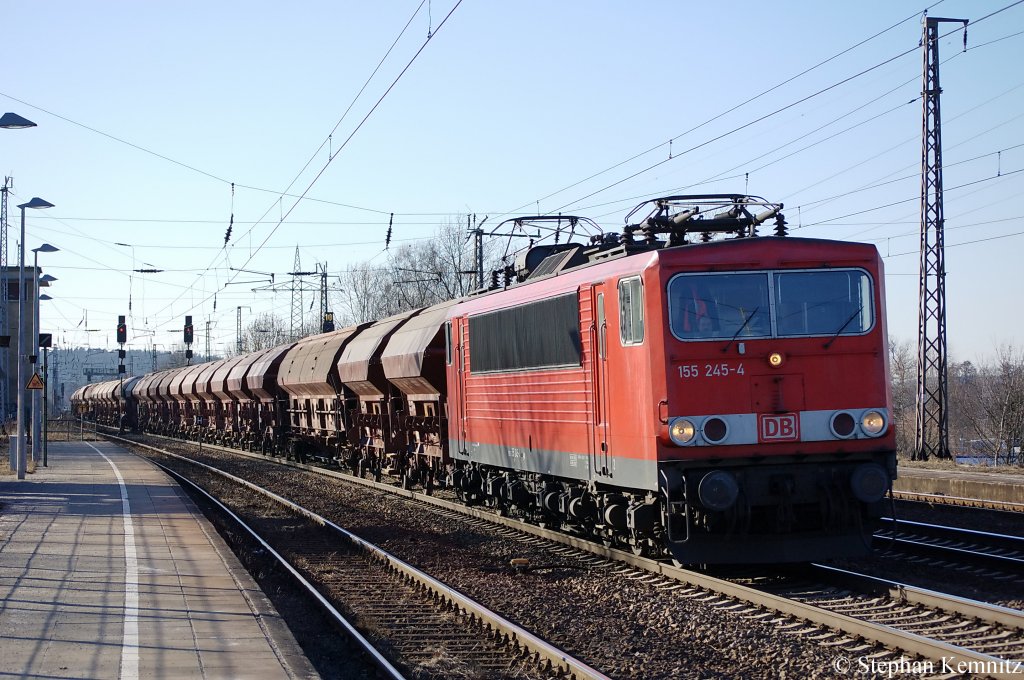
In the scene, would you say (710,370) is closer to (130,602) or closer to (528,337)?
(528,337)

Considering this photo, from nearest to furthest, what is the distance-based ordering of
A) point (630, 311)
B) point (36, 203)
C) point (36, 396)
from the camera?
point (630, 311) < point (36, 203) < point (36, 396)

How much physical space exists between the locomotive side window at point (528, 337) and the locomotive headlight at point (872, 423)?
345cm

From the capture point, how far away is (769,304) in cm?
1138

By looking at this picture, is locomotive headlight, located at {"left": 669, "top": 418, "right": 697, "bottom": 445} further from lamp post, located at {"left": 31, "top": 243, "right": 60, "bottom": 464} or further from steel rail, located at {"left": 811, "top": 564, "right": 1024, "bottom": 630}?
lamp post, located at {"left": 31, "top": 243, "right": 60, "bottom": 464}

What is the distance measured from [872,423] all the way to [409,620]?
17.3 ft

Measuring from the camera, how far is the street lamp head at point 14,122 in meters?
A: 21.4

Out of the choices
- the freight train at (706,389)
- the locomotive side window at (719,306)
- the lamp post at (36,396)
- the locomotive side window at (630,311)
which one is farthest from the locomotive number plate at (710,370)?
the lamp post at (36,396)

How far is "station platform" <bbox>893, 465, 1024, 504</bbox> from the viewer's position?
1975 cm

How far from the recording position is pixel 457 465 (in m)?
19.6

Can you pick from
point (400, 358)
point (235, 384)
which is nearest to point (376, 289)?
point (235, 384)

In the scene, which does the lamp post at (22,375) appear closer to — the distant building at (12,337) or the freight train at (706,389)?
the freight train at (706,389)

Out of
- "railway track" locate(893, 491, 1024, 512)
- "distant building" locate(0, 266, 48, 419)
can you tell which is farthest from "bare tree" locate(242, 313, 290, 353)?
"railway track" locate(893, 491, 1024, 512)

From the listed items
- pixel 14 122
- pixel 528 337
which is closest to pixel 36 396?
pixel 14 122

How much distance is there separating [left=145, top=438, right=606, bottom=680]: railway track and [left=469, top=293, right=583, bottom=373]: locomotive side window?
3238 mm
